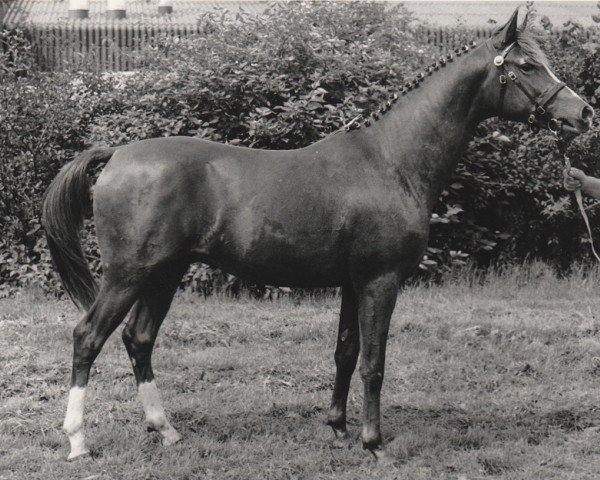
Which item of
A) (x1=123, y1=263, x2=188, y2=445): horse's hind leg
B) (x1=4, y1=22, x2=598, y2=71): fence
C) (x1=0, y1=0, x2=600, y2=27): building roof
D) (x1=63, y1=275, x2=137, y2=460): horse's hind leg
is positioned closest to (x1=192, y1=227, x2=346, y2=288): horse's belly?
(x1=123, y1=263, x2=188, y2=445): horse's hind leg

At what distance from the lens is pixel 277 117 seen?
29.6 ft

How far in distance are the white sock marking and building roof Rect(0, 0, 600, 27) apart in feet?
49.0

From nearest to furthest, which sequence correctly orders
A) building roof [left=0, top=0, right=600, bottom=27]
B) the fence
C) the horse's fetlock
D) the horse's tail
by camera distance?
the horse's fetlock
the horse's tail
the fence
building roof [left=0, top=0, right=600, bottom=27]

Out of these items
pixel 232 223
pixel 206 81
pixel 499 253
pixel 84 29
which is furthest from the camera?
pixel 84 29

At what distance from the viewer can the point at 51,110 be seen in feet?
31.3

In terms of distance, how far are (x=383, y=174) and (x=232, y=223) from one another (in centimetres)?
95

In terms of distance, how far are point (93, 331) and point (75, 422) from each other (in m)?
0.58

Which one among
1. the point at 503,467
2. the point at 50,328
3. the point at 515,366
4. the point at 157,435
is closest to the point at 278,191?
the point at 157,435

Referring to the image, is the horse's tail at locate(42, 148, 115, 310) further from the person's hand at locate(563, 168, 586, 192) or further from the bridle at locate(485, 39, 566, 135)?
the person's hand at locate(563, 168, 586, 192)

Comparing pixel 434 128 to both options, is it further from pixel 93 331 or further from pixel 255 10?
pixel 255 10

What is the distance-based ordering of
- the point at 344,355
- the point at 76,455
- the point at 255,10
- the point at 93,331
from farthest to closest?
the point at 255,10
the point at 344,355
the point at 76,455
the point at 93,331

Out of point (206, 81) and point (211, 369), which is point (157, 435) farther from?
point (206, 81)

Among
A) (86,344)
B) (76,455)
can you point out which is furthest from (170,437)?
(86,344)

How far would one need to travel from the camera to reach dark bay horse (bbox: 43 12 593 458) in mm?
5062
